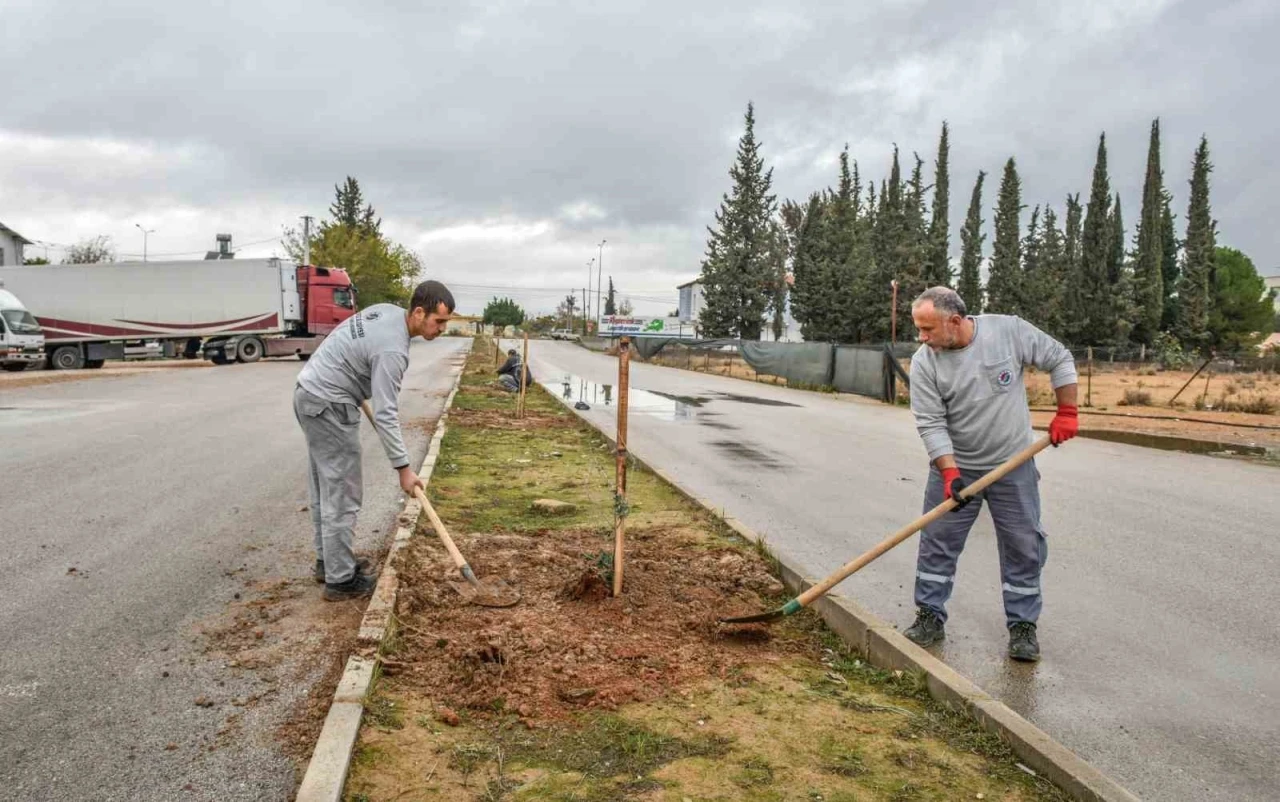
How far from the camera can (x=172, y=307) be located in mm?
33500

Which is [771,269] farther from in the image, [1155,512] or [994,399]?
[994,399]

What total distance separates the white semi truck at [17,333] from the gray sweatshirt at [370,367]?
28194 millimetres

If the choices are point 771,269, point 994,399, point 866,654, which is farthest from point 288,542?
point 771,269

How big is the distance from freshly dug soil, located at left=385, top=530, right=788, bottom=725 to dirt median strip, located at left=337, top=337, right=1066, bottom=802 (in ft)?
0.04

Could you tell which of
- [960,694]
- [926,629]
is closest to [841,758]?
[960,694]

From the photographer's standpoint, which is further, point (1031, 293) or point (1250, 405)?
point (1031, 293)

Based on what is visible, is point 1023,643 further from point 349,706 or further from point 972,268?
point 972,268

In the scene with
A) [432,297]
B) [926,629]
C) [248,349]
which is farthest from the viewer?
[248,349]

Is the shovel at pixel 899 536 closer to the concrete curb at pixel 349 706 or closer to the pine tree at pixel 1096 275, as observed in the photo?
the concrete curb at pixel 349 706

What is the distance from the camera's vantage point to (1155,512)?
8.83 metres

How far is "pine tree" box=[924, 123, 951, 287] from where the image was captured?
5369cm

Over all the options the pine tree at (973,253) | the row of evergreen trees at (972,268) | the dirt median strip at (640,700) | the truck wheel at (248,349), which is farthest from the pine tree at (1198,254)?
the dirt median strip at (640,700)

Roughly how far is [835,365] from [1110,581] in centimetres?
2221

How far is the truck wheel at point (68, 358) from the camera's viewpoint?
104 feet
